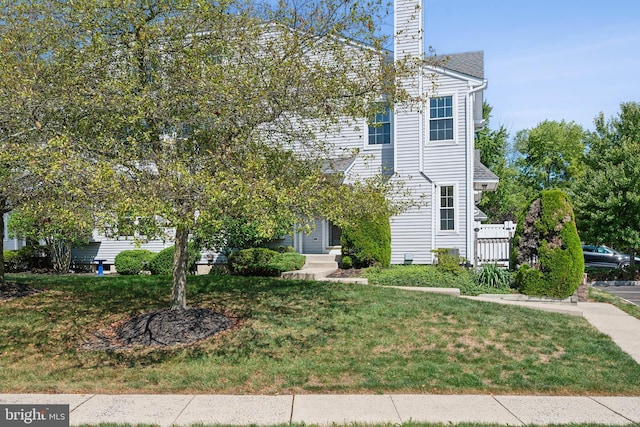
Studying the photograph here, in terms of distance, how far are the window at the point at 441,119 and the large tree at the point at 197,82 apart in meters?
8.38

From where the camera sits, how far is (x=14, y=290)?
1070 centimetres

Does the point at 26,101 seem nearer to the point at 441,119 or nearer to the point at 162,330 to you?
the point at 162,330

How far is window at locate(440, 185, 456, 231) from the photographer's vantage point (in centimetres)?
1661

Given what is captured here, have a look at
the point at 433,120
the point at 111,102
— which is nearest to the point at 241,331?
the point at 111,102

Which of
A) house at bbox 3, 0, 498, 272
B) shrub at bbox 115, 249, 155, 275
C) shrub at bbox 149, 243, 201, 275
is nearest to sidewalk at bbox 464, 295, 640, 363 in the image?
house at bbox 3, 0, 498, 272

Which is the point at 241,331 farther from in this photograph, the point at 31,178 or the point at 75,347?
the point at 31,178

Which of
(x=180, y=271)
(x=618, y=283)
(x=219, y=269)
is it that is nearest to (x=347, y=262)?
(x=219, y=269)

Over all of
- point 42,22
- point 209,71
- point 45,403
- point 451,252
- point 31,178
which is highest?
point 42,22

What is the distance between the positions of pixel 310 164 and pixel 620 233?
1616 cm

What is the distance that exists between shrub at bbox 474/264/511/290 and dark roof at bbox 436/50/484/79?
22.9ft

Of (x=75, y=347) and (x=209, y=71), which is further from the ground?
(x=209, y=71)

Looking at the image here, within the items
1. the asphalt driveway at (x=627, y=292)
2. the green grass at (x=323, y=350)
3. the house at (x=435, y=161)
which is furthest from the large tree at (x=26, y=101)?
the asphalt driveway at (x=627, y=292)

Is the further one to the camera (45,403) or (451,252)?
(451,252)

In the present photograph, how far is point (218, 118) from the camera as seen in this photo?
24.5ft
